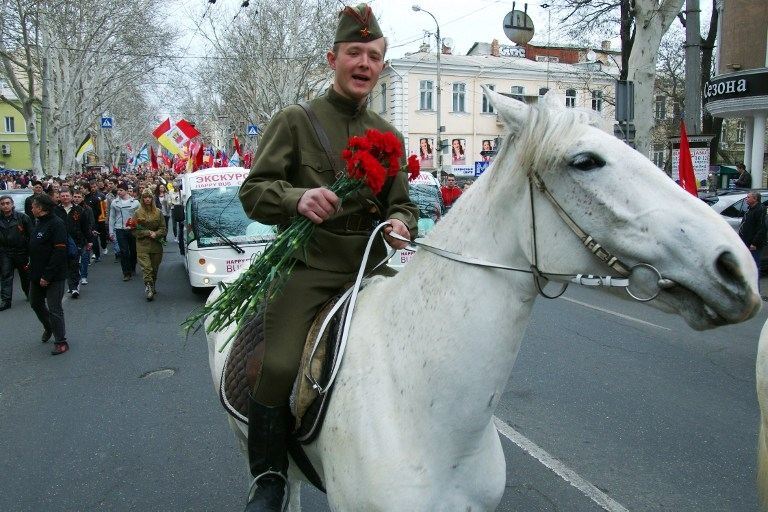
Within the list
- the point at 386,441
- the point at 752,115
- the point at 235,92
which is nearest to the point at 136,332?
the point at 386,441

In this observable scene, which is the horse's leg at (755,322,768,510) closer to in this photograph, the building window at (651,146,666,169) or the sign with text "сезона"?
the sign with text "сезона"

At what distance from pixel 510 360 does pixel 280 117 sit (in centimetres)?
132

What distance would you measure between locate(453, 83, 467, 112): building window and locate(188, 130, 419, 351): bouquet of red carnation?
140 ft

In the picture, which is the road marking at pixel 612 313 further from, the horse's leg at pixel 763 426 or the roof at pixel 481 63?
the roof at pixel 481 63

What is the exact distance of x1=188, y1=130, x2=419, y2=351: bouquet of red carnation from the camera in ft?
7.13

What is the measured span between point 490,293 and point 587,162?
1.54ft

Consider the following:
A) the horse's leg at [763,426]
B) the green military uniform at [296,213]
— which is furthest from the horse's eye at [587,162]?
the horse's leg at [763,426]

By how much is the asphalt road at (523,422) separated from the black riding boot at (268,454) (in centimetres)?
147

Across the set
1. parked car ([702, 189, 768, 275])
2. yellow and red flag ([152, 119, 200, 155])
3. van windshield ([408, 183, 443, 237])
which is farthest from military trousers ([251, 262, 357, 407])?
yellow and red flag ([152, 119, 200, 155])

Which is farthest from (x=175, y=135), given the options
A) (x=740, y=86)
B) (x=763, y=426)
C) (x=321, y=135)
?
(x=740, y=86)

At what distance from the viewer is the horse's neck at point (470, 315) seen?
5.86 ft

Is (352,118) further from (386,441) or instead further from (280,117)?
(386,441)

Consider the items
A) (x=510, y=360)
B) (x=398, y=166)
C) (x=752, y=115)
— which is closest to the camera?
(x=510, y=360)

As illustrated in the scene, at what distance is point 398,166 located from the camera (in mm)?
2305
